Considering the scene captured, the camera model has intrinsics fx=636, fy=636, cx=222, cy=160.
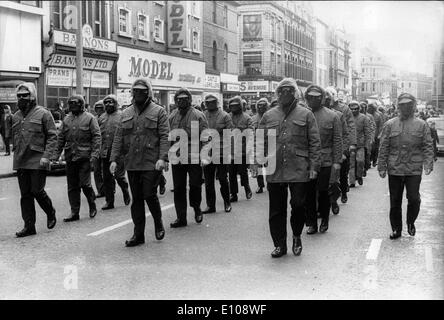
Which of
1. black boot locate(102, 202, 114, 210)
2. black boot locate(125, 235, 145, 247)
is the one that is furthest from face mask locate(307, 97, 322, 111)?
black boot locate(102, 202, 114, 210)

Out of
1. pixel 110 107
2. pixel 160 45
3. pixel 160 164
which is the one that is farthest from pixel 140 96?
pixel 160 45

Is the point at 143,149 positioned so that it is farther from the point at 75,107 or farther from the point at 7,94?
the point at 7,94

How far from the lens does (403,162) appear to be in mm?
7957

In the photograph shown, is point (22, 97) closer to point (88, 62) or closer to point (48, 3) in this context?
point (48, 3)

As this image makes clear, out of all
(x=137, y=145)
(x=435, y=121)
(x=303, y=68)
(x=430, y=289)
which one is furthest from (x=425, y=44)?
(x=303, y=68)

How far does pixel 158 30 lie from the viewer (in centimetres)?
3322

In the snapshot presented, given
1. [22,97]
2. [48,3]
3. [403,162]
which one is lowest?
[403,162]

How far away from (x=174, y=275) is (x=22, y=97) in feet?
11.9

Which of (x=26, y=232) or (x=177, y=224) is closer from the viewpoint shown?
(x=26, y=232)

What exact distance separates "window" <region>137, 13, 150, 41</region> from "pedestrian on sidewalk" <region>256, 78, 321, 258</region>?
2549 cm

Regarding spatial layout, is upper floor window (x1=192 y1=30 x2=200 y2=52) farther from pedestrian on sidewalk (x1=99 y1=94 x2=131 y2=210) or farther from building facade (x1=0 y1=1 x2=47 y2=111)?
pedestrian on sidewalk (x1=99 y1=94 x2=131 y2=210)

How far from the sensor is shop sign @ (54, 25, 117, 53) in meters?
24.0

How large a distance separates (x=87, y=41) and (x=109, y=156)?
15840 millimetres
